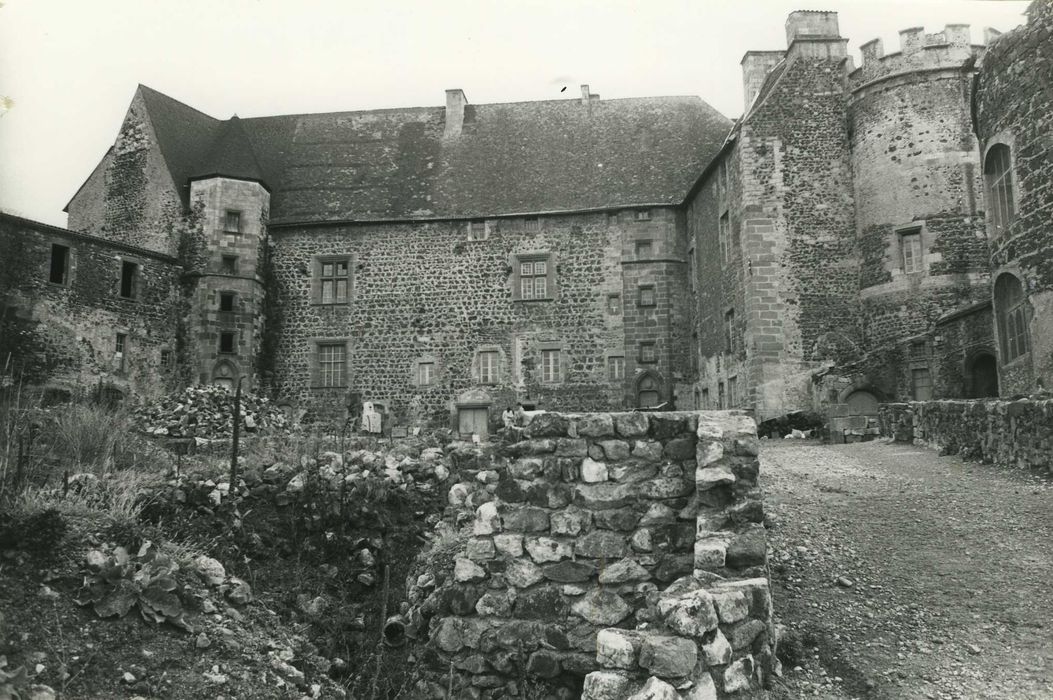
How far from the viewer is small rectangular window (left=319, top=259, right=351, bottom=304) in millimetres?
28469

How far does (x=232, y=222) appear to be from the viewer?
1074 inches

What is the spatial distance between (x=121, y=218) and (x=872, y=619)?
91.6 feet

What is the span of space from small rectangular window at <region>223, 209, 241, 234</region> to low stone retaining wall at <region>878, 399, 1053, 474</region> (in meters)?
21.3

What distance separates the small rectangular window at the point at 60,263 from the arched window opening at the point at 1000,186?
920 inches

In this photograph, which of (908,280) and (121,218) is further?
(121,218)

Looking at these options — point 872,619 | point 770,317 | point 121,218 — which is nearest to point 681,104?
point 770,317

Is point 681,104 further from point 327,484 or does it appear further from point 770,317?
point 327,484

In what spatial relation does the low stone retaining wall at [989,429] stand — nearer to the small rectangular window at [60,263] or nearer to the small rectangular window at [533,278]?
the small rectangular window at [533,278]

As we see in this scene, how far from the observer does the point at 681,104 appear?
99.8ft

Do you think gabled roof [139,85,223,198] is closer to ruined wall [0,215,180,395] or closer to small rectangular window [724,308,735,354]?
ruined wall [0,215,180,395]

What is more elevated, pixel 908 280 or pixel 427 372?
pixel 908 280

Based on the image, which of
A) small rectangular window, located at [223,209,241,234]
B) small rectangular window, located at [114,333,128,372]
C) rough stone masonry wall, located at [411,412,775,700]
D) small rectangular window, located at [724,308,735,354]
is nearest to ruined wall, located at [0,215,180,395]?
small rectangular window, located at [114,333,128,372]

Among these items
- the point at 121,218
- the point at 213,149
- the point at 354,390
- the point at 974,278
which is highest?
the point at 213,149

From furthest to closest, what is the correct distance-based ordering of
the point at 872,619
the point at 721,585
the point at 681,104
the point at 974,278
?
1. the point at 681,104
2. the point at 974,278
3. the point at 872,619
4. the point at 721,585
